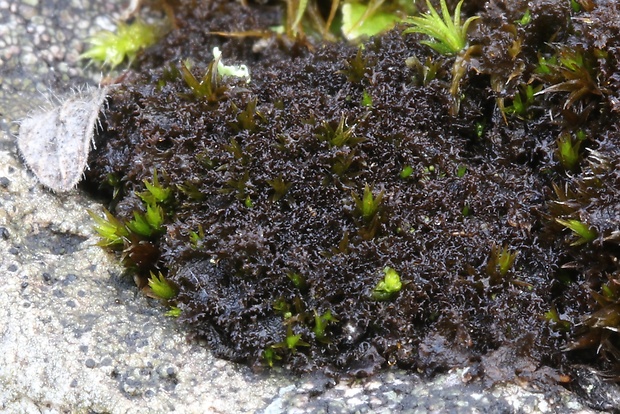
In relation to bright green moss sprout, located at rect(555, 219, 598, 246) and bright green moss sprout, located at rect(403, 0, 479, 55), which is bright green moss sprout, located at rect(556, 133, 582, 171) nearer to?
bright green moss sprout, located at rect(555, 219, 598, 246)

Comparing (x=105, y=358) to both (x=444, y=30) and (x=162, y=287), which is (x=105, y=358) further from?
(x=444, y=30)

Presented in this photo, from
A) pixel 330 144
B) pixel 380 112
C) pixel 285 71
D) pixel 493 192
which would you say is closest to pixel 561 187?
pixel 493 192

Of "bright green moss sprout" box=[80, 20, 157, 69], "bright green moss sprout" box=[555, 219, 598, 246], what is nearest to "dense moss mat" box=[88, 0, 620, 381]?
"bright green moss sprout" box=[555, 219, 598, 246]

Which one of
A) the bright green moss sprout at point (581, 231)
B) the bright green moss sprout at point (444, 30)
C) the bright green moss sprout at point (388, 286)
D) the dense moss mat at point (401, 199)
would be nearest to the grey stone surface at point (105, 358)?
the dense moss mat at point (401, 199)

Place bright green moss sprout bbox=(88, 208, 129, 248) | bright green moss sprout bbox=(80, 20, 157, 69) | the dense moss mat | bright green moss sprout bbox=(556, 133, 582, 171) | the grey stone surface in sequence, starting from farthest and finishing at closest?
bright green moss sprout bbox=(80, 20, 157, 69) → bright green moss sprout bbox=(88, 208, 129, 248) → bright green moss sprout bbox=(556, 133, 582, 171) → the dense moss mat → the grey stone surface

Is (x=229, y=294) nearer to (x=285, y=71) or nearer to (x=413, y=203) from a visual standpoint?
(x=413, y=203)

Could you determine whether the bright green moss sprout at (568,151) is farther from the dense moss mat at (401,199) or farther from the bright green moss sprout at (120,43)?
the bright green moss sprout at (120,43)
